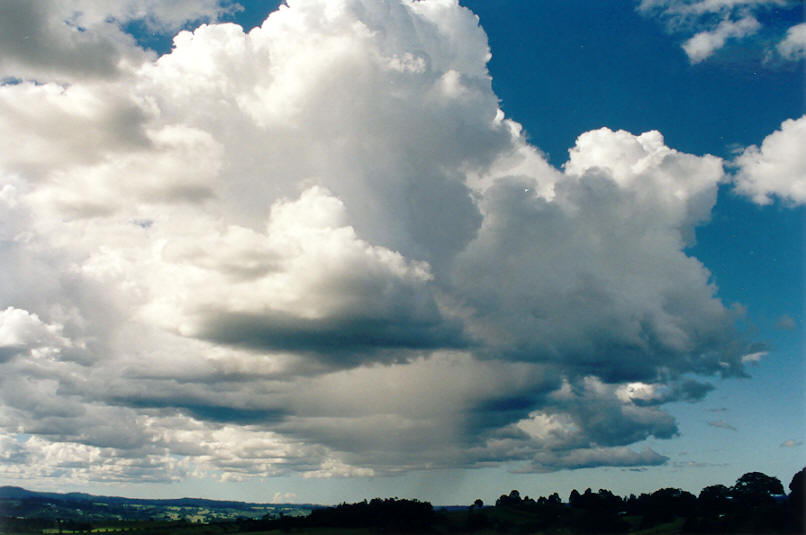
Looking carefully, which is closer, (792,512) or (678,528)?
(792,512)

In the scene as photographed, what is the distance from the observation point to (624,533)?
199m

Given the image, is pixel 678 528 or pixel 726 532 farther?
pixel 678 528

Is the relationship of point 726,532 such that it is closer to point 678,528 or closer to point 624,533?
point 678,528

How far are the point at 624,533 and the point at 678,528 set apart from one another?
54.1ft

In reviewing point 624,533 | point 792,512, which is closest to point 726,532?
point 792,512

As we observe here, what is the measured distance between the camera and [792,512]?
157500 millimetres

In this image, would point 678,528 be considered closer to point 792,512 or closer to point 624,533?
point 624,533

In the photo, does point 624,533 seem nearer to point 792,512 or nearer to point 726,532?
point 726,532

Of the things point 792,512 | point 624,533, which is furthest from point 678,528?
point 792,512

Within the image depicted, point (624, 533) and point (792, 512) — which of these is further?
→ point (624, 533)

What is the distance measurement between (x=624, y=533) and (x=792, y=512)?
53669 millimetres

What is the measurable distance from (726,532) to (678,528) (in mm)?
25797

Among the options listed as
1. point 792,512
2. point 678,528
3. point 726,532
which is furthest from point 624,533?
point 792,512

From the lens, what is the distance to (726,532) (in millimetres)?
165125
